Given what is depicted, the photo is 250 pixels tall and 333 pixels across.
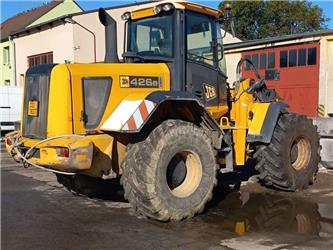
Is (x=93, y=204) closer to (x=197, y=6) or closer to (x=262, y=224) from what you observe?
(x=262, y=224)

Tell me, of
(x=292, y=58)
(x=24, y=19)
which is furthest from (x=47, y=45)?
(x=292, y=58)

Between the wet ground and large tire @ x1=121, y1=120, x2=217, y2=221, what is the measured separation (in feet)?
0.75

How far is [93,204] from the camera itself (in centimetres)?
755

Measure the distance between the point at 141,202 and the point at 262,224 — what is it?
5.11 feet

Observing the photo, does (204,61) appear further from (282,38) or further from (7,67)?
(7,67)

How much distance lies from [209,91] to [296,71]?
47.9ft

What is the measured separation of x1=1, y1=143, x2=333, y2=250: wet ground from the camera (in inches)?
219

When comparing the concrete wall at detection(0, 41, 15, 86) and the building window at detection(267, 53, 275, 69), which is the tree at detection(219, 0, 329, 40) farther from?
the building window at detection(267, 53, 275, 69)

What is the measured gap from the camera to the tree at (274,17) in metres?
48.2

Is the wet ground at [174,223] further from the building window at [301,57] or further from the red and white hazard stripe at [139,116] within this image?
the building window at [301,57]

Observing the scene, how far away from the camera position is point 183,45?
718 centimetres

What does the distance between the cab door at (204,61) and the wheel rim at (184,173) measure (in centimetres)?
110

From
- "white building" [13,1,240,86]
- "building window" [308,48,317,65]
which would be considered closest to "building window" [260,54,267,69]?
"building window" [308,48,317,65]

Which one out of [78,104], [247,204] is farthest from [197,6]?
[247,204]
